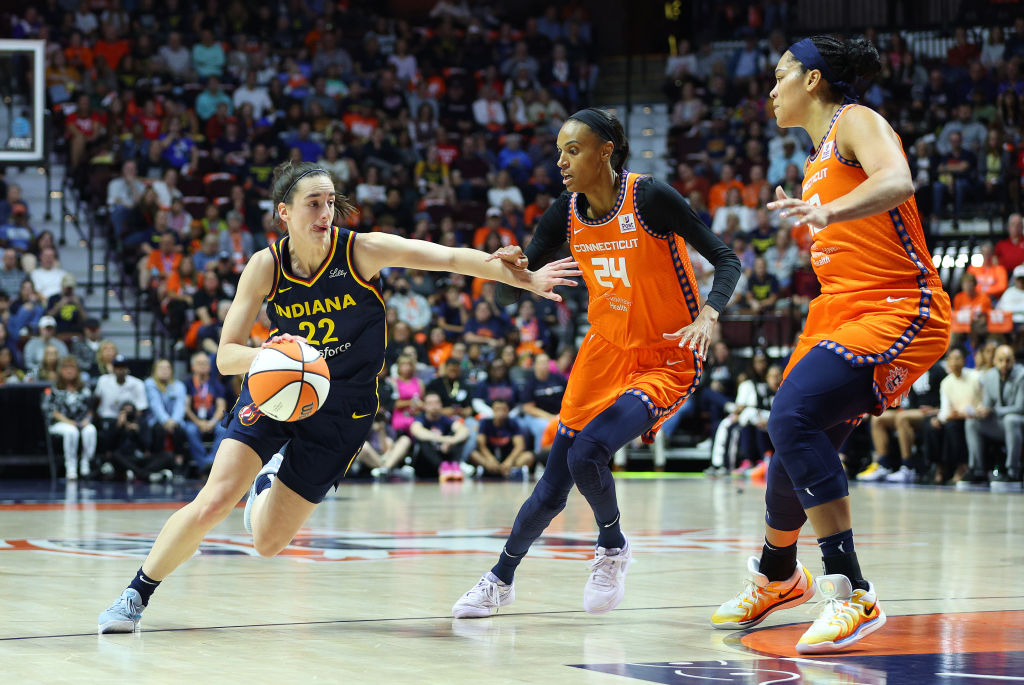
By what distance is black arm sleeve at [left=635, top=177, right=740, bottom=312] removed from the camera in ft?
16.7

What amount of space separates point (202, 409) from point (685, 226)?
1061 cm

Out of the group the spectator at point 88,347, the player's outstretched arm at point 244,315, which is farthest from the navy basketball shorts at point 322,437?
the spectator at point 88,347

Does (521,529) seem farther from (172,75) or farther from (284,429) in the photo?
(172,75)

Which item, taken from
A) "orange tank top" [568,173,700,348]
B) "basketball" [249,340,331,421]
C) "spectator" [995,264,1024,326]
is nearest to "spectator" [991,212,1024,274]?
"spectator" [995,264,1024,326]

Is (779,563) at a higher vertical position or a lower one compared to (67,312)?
lower

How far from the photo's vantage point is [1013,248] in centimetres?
1553

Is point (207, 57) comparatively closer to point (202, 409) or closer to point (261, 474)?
point (202, 409)

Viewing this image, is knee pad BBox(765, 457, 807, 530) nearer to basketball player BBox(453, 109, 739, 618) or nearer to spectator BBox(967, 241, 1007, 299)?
basketball player BBox(453, 109, 739, 618)

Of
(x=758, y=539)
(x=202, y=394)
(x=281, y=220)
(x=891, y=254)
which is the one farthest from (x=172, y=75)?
(x=891, y=254)

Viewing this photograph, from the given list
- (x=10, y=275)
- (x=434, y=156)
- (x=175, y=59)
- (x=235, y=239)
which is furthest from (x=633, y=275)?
(x=175, y=59)

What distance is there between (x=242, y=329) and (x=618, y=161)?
1688mm

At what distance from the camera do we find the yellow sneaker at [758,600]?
4.82 m

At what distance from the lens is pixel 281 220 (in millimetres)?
5098

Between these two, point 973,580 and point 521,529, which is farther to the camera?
point 973,580
